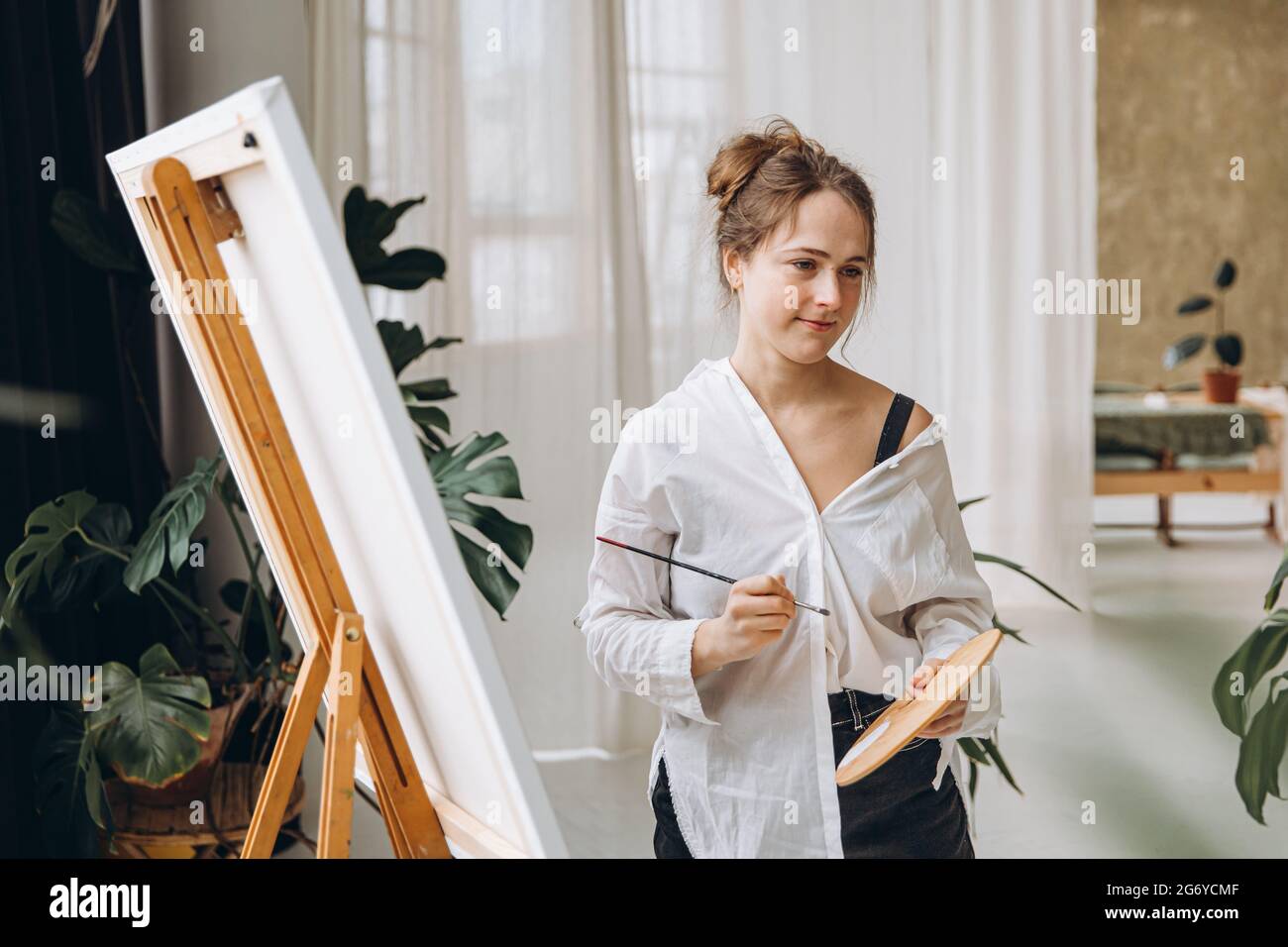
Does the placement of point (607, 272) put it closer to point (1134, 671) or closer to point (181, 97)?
point (181, 97)

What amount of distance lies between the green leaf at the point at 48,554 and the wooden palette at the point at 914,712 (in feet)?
4.83

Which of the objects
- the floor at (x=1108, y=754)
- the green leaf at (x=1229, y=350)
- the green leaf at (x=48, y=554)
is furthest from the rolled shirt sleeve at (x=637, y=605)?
the green leaf at (x=1229, y=350)

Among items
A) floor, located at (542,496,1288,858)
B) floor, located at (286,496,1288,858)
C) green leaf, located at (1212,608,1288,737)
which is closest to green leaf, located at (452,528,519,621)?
floor, located at (286,496,1288,858)

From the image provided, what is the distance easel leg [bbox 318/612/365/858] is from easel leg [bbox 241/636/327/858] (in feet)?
0.13

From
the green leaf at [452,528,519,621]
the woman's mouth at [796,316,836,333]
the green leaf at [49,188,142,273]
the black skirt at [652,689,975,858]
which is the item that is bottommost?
the black skirt at [652,689,975,858]

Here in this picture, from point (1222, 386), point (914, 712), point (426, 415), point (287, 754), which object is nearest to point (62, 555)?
point (426, 415)

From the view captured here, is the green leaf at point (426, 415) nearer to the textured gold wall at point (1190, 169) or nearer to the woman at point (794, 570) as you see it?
the woman at point (794, 570)

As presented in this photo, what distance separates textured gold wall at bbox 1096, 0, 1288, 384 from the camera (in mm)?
7816

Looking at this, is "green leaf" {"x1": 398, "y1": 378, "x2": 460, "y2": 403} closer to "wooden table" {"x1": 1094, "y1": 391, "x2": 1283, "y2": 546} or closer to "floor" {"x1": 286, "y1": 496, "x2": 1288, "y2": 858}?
"floor" {"x1": 286, "y1": 496, "x2": 1288, "y2": 858}

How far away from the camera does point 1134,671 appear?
12.6 feet

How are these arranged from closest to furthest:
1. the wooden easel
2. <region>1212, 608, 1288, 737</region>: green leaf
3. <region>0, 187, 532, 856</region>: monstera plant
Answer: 1. the wooden easel
2. <region>1212, 608, 1288, 737</region>: green leaf
3. <region>0, 187, 532, 856</region>: monstera plant

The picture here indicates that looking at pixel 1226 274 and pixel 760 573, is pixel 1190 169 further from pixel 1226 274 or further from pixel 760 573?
pixel 760 573

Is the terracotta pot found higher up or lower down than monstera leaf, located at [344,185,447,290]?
lower down
